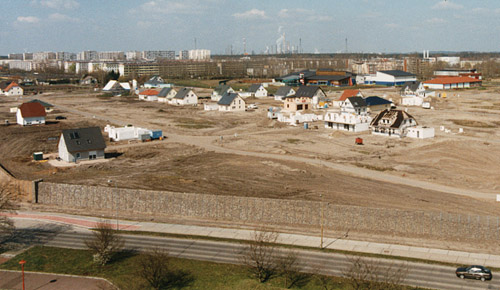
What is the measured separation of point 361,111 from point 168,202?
56.9 m

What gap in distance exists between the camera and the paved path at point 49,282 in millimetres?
28797

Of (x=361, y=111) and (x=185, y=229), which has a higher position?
(x=361, y=111)

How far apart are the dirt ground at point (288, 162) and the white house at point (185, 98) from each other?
24.5 metres

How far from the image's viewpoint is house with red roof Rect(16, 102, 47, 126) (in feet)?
290

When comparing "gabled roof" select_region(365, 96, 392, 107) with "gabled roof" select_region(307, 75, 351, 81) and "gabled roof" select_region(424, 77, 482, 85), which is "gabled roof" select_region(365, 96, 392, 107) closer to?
"gabled roof" select_region(424, 77, 482, 85)

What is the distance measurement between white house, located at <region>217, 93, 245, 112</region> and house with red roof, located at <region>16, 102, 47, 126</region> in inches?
1431

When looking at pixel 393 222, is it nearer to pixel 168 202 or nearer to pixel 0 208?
pixel 168 202

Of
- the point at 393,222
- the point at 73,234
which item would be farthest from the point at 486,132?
the point at 73,234

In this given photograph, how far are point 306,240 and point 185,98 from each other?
3497 inches

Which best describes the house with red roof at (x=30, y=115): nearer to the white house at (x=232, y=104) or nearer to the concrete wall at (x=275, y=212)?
the white house at (x=232, y=104)

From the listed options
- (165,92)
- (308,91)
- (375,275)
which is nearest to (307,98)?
(308,91)

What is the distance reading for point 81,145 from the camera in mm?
59500

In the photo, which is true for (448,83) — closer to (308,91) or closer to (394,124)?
(308,91)

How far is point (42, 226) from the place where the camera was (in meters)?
38.9
